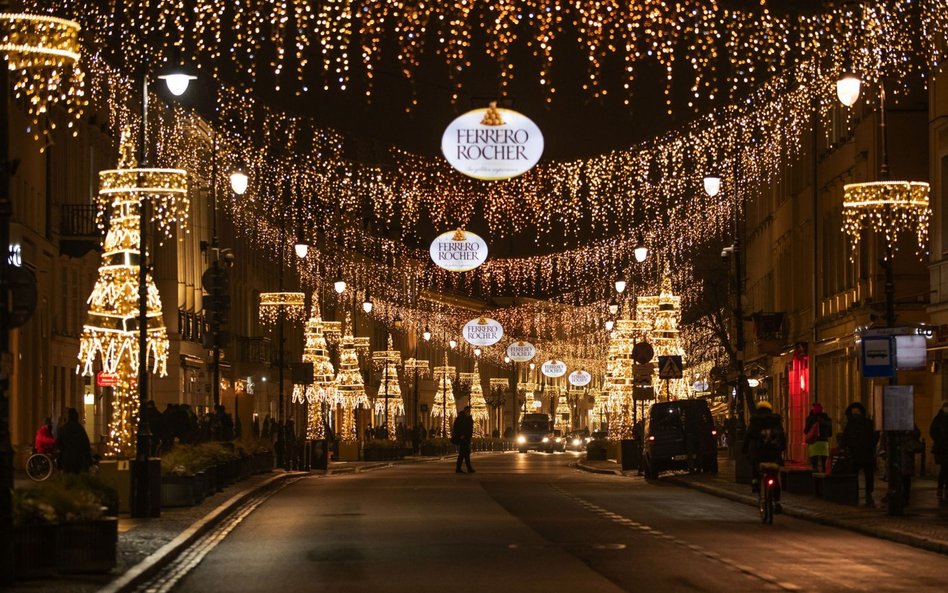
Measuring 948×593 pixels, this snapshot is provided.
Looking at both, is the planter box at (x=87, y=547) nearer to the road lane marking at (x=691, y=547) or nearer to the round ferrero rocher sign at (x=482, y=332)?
the road lane marking at (x=691, y=547)

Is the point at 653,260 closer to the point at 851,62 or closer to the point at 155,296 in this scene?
the point at 851,62

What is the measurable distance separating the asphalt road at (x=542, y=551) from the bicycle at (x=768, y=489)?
277 millimetres

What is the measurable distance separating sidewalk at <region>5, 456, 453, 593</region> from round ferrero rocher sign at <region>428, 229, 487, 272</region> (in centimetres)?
1136

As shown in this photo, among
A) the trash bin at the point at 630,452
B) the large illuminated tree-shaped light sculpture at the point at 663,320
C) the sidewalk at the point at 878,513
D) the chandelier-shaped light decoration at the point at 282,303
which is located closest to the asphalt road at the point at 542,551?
the sidewalk at the point at 878,513

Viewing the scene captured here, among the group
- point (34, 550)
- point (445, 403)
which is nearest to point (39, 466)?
point (34, 550)

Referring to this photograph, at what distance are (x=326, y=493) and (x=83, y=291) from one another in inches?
785

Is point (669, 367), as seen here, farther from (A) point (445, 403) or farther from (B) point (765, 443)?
(A) point (445, 403)

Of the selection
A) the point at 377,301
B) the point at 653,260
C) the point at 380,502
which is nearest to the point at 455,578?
the point at 380,502

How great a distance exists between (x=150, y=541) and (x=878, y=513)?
12.2m

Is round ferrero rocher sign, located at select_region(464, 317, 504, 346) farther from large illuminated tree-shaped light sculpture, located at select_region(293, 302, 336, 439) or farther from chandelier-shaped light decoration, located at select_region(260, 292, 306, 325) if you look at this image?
chandelier-shaped light decoration, located at select_region(260, 292, 306, 325)

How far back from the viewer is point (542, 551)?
21125 mm

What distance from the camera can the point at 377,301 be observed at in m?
107

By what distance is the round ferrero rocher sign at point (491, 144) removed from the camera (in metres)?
26.3

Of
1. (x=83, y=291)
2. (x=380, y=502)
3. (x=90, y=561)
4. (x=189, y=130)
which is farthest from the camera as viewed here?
(x=189, y=130)
